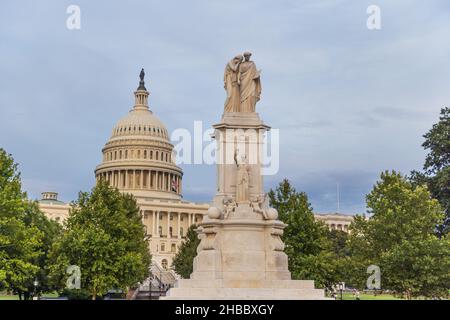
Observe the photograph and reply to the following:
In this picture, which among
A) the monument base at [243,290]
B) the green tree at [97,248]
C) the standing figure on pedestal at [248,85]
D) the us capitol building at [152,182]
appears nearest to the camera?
the monument base at [243,290]

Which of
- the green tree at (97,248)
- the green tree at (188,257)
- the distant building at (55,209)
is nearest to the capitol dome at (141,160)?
the distant building at (55,209)

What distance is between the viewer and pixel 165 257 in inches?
6609

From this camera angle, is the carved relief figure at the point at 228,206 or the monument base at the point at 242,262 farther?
the carved relief figure at the point at 228,206

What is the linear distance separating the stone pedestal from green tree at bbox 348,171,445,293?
24706 mm

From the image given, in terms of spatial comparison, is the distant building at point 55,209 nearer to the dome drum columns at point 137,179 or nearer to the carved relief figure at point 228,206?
the dome drum columns at point 137,179

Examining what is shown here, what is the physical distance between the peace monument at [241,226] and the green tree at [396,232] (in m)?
24.7

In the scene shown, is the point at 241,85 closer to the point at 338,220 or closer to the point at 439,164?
the point at 439,164

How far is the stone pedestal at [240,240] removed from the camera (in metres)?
24.8

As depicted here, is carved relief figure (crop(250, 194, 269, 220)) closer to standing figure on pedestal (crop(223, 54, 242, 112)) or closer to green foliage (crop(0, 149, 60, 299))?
standing figure on pedestal (crop(223, 54, 242, 112))

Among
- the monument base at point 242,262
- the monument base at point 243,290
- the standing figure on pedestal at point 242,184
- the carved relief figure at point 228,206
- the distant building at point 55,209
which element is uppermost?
the distant building at point 55,209

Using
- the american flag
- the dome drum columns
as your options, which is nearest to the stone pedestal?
the dome drum columns
